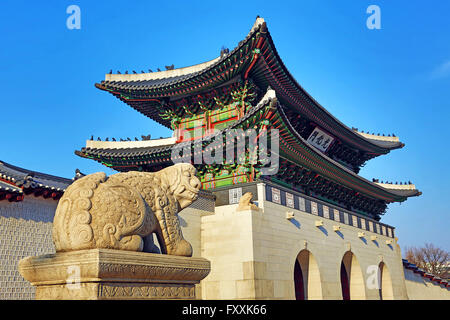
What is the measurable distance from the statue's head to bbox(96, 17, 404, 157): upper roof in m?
9.91

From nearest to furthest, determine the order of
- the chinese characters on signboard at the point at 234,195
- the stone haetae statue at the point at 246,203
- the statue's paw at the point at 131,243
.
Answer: the statue's paw at the point at 131,243
the stone haetae statue at the point at 246,203
the chinese characters on signboard at the point at 234,195

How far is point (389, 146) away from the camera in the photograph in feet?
98.3

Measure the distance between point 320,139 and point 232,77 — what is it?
864 centimetres

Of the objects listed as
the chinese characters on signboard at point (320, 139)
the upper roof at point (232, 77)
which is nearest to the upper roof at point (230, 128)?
the upper roof at point (232, 77)

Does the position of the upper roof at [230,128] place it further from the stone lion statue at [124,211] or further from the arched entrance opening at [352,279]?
the stone lion statue at [124,211]

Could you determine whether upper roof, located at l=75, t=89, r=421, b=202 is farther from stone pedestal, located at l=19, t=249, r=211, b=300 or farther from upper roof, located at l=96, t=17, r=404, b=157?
stone pedestal, located at l=19, t=249, r=211, b=300

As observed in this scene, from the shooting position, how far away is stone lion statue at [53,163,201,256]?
493 centimetres

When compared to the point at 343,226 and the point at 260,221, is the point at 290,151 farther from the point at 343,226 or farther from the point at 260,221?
the point at 343,226

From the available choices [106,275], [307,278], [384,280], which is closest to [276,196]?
[307,278]

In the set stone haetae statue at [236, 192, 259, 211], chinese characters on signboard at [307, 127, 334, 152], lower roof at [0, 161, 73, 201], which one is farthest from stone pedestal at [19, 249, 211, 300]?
chinese characters on signboard at [307, 127, 334, 152]

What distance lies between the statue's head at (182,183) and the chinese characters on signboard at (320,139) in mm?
17152

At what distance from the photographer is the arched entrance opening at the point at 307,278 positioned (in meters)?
16.8

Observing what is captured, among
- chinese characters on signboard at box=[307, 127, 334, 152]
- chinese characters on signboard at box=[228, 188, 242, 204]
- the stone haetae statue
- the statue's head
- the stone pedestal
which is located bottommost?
the stone pedestal

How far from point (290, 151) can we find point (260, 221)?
11.5ft
